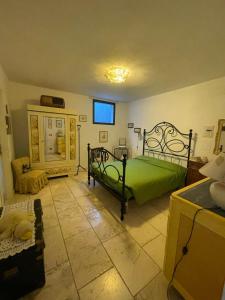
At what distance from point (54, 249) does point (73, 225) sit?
0.41 meters

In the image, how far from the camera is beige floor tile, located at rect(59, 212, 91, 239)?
1822mm

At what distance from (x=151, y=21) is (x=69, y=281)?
2.60 m

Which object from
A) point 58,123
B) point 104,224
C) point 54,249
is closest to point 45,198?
point 54,249

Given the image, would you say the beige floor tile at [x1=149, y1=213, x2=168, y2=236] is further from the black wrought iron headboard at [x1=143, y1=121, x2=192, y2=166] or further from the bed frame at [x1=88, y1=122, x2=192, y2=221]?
the black wrought iron headboard at [x1=143, y1=121, x2=192, y2=166]

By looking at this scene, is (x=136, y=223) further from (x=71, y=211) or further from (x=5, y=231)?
(x=5, y=231)

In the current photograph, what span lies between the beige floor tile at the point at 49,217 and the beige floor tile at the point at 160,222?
1.45 m

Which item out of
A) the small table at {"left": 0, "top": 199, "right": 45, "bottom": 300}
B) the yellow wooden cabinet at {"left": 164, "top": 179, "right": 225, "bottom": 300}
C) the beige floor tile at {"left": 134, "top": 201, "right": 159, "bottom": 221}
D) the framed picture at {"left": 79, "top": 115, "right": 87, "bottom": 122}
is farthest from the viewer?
the framed picture at {"left": 79, "top": 115, "right": 87, "bottom": 122}

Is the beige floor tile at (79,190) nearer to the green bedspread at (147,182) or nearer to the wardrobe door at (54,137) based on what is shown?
the green bedspread at (147,182)

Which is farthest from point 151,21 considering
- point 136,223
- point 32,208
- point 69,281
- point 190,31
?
point 69,281

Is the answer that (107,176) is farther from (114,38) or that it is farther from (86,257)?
(114,38)

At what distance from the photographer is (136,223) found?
2.03 metres

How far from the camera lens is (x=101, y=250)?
5.13 ft

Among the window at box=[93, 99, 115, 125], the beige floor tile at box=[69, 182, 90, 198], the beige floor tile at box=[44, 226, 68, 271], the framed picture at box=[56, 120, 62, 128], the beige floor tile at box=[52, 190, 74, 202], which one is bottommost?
the beige floor tile at box=[44, 226, 68, 271]

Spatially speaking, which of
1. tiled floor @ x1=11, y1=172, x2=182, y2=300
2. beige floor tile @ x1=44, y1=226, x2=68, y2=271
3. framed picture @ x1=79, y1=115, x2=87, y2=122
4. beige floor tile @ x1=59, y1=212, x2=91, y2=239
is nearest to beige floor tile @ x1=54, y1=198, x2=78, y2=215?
tiled floor @ x1=11, y1=172, x2=182, y2=300
